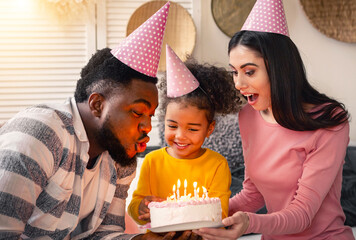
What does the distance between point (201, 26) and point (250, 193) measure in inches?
79.6

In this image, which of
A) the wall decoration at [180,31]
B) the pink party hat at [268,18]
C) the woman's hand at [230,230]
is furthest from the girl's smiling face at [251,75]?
the wall decoration at [180,31]

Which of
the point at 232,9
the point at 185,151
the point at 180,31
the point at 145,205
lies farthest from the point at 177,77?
the point at 232,9

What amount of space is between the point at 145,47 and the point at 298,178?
72 cm

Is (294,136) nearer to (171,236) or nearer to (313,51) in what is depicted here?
(171,236)

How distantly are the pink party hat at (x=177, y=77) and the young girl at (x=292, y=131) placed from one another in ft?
0.63

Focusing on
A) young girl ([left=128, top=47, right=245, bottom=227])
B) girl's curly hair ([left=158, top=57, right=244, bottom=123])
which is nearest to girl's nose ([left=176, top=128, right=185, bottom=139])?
young girl ([left=128, top=47, right=245, bottom=227])

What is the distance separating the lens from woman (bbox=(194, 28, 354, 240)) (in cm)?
154

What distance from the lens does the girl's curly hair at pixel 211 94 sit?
1765mm

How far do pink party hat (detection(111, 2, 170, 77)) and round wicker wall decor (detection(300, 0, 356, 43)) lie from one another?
90.1 inches

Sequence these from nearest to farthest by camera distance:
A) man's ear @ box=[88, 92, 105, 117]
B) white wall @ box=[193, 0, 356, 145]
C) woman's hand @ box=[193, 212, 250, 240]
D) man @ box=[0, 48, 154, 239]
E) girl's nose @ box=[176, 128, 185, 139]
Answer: man @ box=[0, 48, 154, 239] → woman's hand @ box=[193, 212, 250, 240] → man's ear @ box=[88, 92, 105, 117] → girl's nose @ box=[176, 128, 185, 139] → white wall @ box=[193, 0, 356, 145]

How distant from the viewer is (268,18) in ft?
5.32

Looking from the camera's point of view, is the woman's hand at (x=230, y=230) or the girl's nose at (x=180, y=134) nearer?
the woman's hand at (x=230, y=230)

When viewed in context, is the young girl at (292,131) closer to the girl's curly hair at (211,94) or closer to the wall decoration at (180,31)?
the girl's curly hair at (211,94)

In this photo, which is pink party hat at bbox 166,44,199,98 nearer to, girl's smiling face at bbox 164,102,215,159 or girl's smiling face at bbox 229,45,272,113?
girl's smiling face at bbox 164,102,215,159
